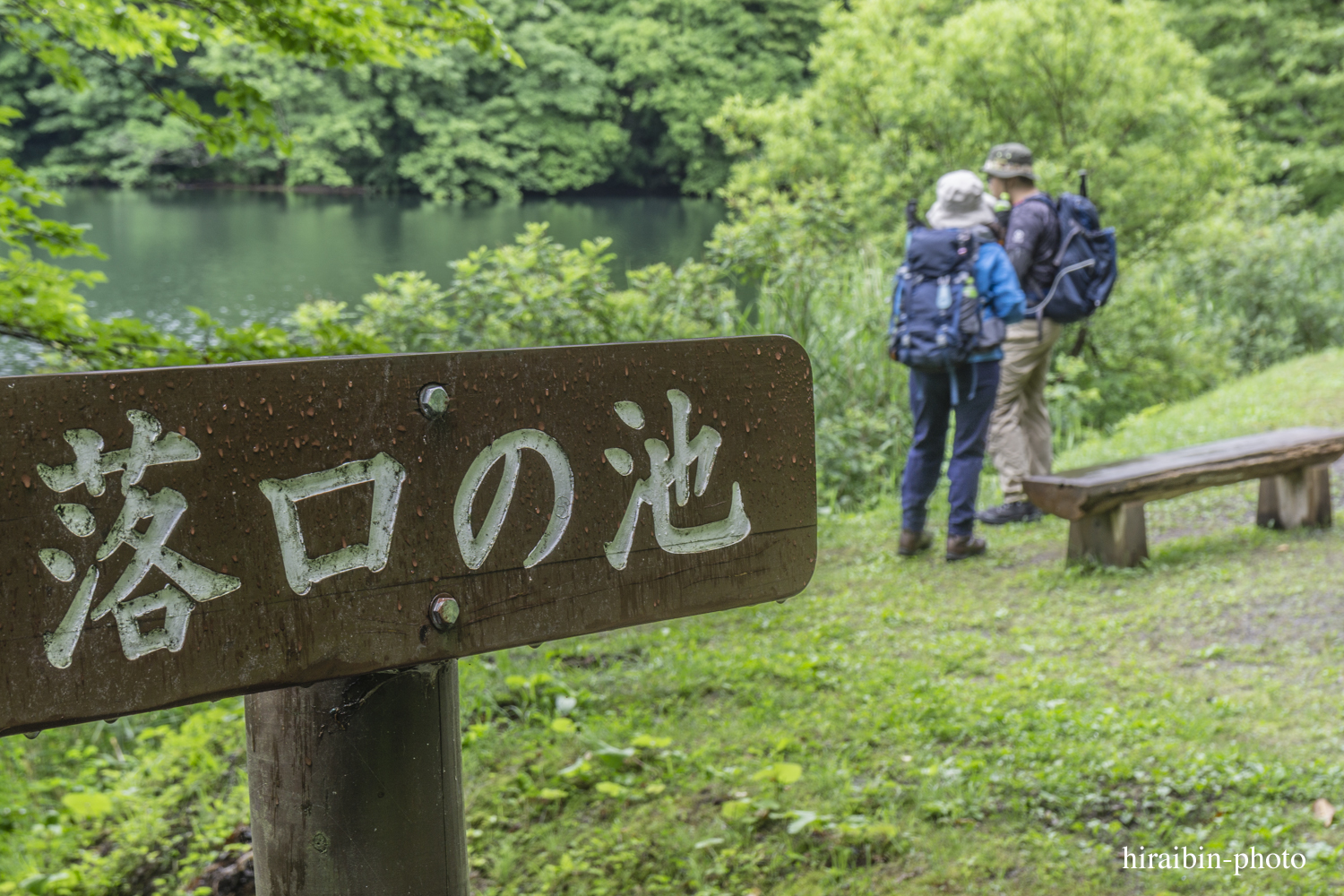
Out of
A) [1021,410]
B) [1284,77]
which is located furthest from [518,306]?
[1284,77]

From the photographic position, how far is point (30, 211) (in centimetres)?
232

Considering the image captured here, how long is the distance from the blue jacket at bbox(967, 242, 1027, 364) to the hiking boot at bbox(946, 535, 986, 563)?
0.77 m

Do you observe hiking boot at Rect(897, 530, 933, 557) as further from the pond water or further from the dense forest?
the dense forest

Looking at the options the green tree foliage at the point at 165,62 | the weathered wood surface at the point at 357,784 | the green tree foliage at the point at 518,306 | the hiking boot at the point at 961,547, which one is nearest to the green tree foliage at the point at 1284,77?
the green tree foliage at the point at 518,306

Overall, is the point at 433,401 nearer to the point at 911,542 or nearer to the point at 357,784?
the point at 357,784

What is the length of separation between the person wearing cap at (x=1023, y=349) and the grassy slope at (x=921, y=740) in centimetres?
89

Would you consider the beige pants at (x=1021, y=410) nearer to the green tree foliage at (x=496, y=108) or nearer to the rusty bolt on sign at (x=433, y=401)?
the rusty bolt on sign at (x=433, y=401)

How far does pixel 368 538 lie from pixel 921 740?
2061mm

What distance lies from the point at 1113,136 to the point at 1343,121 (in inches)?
524

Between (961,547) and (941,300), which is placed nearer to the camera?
(941,300)

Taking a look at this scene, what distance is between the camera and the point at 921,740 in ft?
8.43

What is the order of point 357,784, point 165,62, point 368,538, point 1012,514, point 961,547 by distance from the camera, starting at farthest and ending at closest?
point 1012,514 → point 961,547 → point 165,62 → point 357,784 → point 368,538

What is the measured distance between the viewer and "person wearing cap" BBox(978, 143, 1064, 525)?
4.63m

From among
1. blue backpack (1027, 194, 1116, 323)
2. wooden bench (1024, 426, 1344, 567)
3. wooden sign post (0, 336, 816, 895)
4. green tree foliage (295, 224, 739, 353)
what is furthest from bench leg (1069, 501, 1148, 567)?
wooden sign post (0, 336, 816, 895)
